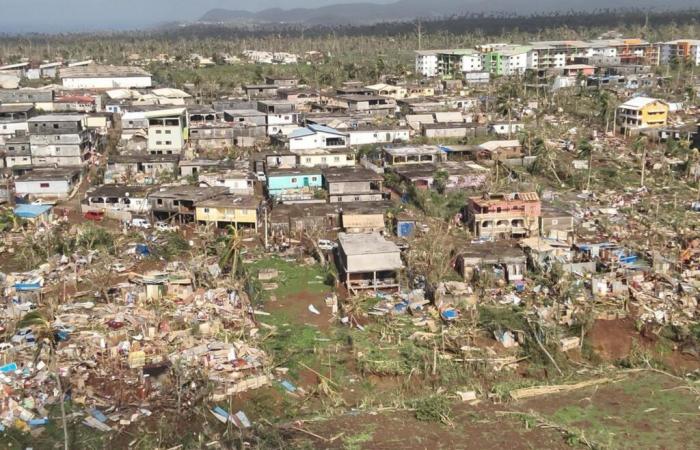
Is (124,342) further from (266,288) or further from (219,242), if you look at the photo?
(219,242)

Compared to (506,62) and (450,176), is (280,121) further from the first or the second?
(506,62)

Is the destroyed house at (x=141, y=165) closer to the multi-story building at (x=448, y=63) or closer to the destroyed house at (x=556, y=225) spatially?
the destroyed house at (x=556, y=225)

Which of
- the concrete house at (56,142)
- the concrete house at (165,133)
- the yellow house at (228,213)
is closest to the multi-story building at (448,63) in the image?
the concrete house at (165,133)

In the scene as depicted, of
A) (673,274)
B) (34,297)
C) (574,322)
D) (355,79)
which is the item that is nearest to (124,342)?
(34,297)

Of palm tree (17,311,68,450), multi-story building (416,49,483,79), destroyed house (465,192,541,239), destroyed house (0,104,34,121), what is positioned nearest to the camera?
palm tree (17,311,68,450)

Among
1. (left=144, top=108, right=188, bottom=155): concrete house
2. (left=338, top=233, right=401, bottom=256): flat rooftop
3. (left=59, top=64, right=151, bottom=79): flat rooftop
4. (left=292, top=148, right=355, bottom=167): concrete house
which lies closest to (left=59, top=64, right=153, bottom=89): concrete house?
(left=59, top=64, right=151, bottom=79): flat rooftop

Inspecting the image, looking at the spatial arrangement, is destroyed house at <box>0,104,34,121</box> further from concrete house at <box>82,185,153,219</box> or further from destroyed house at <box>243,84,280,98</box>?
destroyed house at <box>243,84,280,98</box>

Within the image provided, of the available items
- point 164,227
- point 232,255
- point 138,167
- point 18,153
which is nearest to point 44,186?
point 138,167
